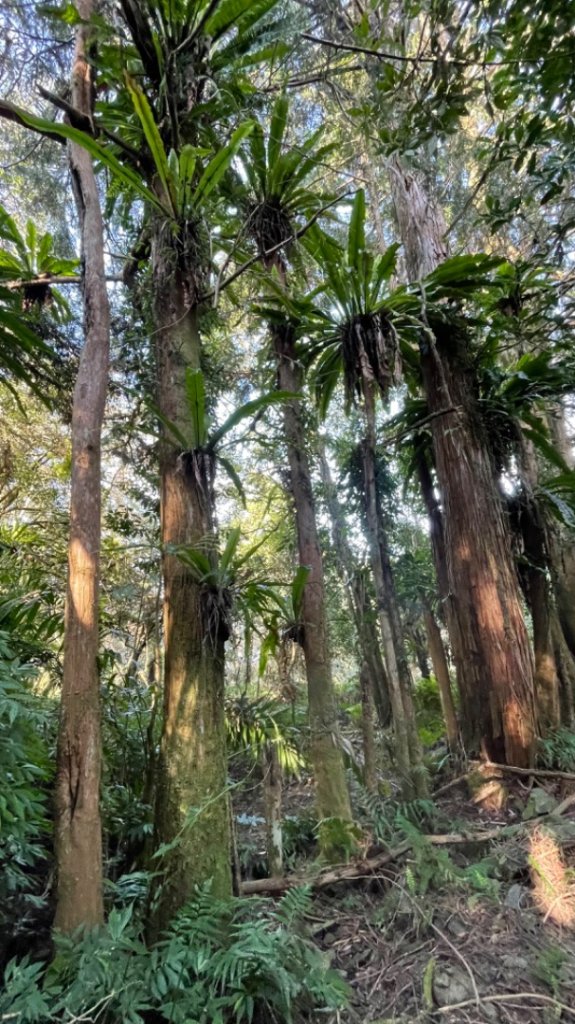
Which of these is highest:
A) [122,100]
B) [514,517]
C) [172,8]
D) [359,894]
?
[122,100]

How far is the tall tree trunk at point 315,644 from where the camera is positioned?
2.66m

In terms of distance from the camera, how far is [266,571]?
7.82 feet

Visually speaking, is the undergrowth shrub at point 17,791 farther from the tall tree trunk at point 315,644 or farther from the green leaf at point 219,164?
the green leaf at point 219,164

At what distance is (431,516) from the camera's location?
4.16 metres

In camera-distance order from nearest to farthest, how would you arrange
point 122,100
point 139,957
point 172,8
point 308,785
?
point 139,957 < point 172,8 < point 122,100 < point 308,785

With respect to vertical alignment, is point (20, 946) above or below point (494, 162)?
below

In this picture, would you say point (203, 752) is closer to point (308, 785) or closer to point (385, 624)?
point (385, 624)

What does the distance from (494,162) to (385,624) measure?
227 centimetres

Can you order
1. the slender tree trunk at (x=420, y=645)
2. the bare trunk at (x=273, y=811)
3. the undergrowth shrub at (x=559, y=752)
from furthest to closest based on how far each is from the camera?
the slender tree trunk at (x=420, y=645), the undergrowth shrub at (x=559, y=752), the bare trunk at (x=273, y=811)

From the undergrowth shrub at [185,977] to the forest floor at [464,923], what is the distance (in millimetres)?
236

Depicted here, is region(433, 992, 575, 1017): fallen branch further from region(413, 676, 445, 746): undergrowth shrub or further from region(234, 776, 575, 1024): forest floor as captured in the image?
region(413, 676, 445, 746): undergrowth shrub

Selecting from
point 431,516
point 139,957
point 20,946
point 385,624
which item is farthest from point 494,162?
point 20,946

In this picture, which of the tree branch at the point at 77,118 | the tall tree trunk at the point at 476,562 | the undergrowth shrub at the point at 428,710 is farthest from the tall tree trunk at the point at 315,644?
the undergrowth shrub at the point at 428,710

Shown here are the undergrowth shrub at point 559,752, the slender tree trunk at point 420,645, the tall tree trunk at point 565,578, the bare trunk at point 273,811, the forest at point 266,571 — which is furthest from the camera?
the slender tree trunk at point 420,645
